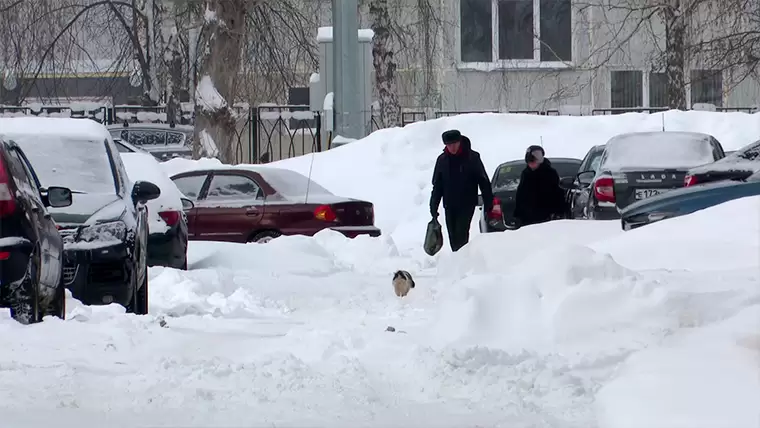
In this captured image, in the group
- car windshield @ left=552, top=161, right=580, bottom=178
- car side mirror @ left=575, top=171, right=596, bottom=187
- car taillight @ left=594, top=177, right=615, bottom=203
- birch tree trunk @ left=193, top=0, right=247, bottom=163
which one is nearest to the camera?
car taillight @ left=594, top=177, right=615, bottom=203

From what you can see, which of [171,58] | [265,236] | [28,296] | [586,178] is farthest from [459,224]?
[171,58]

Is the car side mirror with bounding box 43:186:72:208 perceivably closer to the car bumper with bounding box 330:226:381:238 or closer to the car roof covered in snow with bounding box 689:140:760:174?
the car roof covered in snow with bounding box 689:140:760:174

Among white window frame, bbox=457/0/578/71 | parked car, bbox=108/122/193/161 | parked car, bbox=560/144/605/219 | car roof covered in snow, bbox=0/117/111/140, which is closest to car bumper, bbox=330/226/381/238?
parked car, bbox=560/144/605/219

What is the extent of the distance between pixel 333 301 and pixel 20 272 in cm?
391

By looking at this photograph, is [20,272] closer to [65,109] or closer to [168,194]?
[168,194]

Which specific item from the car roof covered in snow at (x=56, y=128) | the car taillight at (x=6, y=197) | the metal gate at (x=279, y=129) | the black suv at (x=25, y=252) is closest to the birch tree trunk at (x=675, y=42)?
the metal gate at (x=279, y=129)

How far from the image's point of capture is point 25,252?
770 cm

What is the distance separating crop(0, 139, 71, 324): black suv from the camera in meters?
7.65

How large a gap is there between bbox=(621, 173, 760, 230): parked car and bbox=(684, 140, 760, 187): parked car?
2.06ft

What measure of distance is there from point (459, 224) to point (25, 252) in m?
6.23

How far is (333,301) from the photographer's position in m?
11.2

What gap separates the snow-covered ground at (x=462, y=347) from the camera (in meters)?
5.81

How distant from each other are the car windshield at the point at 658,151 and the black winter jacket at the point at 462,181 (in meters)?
2.39


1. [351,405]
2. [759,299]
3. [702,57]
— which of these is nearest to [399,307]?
[759,299]
